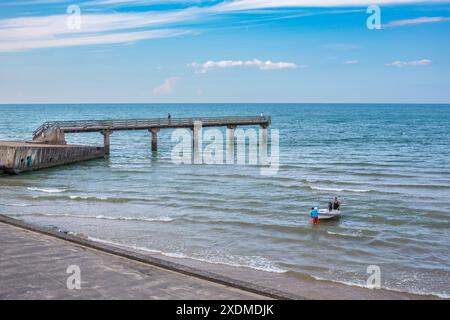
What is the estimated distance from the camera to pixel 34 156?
3906 cm

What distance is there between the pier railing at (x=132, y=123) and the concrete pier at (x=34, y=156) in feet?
10.2

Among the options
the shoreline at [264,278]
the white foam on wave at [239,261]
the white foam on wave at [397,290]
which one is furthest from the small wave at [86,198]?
the white foam on wave at [397,290]

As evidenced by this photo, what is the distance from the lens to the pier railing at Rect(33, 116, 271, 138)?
47.2m

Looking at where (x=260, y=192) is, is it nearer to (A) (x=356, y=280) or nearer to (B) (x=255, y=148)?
(A) (x=356, y=280)

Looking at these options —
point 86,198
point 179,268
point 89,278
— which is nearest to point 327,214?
point 179,268

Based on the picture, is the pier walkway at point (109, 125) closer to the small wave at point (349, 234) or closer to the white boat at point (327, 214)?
the white boat at point (327, 214)

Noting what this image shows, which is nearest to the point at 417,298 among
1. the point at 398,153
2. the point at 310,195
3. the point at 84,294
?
the point at 84,294

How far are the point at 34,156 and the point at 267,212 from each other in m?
20.6

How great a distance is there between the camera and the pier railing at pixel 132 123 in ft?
155

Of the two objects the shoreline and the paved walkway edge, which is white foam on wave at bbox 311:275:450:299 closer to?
the shoreline

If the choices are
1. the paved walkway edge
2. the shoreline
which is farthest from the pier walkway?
the paved walkway edge

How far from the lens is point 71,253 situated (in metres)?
14.4

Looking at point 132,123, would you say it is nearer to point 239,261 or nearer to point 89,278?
point 239,261

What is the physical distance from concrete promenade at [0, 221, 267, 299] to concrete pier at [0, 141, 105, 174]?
2337 cm
